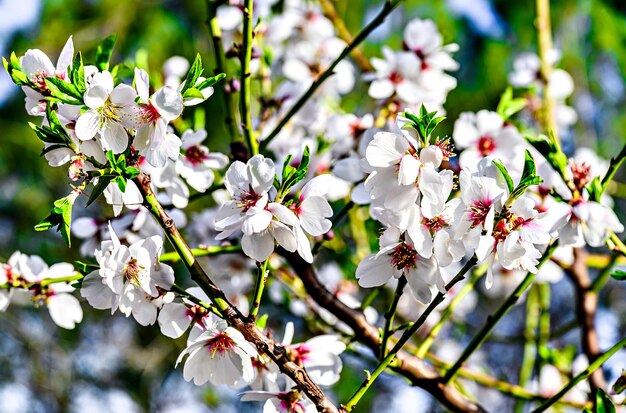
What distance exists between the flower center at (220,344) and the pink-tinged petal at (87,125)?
189 mm

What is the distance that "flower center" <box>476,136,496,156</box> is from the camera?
Answer: 83 cm

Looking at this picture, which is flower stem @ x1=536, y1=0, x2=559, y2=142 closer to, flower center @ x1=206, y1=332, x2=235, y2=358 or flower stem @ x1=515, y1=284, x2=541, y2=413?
flower stem @ x1=515, y1=284, x2=541, y2=413

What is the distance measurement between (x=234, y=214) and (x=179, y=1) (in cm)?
295

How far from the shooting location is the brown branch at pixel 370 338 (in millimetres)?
712

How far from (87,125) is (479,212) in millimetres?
305

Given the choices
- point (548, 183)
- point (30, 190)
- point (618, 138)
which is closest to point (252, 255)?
point (548, 183)

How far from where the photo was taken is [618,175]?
3.11 metres

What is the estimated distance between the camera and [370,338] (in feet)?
2.37

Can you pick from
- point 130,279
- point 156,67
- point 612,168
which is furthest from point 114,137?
point 156,67

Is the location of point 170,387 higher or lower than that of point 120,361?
higher

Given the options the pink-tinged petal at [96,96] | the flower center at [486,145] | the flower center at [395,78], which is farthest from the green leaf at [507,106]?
the pink-tinged petal at [96,96]

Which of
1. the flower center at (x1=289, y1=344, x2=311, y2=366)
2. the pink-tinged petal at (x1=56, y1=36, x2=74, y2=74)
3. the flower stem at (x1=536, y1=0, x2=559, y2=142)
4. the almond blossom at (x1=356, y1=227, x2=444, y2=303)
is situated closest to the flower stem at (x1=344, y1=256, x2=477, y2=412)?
the almond blossom at (x1=356, y1=227, x2=444, y2=303)

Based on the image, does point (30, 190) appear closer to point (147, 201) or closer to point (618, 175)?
point (618, 175)

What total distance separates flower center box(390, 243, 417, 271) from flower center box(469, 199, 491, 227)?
0.06m
